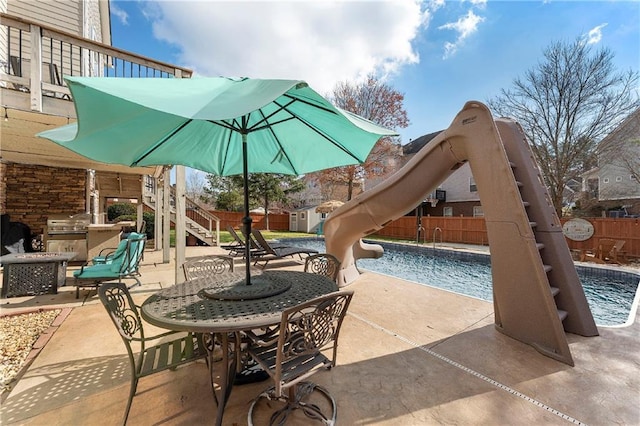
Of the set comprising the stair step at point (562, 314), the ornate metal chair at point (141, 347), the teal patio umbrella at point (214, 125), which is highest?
the teal patio umbrella at point (214, 125)

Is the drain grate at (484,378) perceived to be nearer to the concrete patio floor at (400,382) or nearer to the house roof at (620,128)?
the concrete patio floor at (400,382)

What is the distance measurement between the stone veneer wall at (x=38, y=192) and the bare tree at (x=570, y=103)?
2032 cm

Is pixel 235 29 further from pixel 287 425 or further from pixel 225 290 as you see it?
pixel 287 425

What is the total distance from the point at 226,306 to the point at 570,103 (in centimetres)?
1803

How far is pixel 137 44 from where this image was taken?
775 centimetres

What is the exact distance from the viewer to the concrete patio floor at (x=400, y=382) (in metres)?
2.42

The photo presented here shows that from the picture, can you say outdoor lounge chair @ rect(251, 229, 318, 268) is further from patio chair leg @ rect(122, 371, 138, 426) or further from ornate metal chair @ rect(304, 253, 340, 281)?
patio chair leg @ rect(122, 371, 138, 426)

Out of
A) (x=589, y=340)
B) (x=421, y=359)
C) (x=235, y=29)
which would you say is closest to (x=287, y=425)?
(x=421, y=359)

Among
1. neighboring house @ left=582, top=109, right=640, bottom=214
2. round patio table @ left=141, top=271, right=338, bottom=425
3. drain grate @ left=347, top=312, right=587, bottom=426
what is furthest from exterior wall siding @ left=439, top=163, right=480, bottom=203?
round patio table @ left=141, top=271, right=338, bottom=425

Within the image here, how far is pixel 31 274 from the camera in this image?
5.53 m

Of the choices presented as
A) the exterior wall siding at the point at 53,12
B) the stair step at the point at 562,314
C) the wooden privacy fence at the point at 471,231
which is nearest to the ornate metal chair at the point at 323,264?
the stair step at the point at 562,314

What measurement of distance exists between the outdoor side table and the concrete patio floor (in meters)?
2.04

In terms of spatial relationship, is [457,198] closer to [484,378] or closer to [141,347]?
[484,378]

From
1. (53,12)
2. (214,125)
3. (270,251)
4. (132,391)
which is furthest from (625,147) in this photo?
(53,12)
